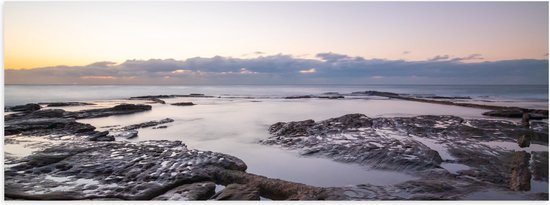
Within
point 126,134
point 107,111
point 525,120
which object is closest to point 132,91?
point 107,111

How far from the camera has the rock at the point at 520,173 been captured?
13.4 ft

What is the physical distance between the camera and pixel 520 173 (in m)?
4.45

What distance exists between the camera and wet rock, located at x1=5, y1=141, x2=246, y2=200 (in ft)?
13.4

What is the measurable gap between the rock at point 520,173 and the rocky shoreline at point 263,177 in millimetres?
13

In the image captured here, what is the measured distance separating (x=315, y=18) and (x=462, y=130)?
14.0ft

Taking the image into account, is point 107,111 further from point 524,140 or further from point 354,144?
point 524,140

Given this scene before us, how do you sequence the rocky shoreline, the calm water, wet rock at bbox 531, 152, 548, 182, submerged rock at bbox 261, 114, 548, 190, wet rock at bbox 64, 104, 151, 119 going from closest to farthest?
1. the rocky shoreline
2. wet rock at bbox 531, 152, 548, 182
3. submerged rock at bbox 261, 114, 548, 190
4. the calm water
5. wet rock at bbox 64, 104, 151, 119

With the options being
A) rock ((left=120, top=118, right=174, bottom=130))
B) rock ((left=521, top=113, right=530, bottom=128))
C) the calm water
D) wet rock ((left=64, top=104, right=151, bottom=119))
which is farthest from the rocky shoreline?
wet rock ((left=64, top=104, right=151, bottom=119))

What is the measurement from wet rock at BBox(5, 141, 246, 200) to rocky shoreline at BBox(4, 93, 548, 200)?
1 cm

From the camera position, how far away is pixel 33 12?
505 cm

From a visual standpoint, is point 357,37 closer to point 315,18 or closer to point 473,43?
point 315,18

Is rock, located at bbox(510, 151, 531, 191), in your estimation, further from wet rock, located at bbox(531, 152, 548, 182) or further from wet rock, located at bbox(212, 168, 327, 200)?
wet rock, located at bbox(212, 168, 327, 200)

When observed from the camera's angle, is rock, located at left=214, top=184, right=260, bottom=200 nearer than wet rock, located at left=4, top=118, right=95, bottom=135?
Yes

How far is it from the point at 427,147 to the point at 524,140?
6.18 feet
